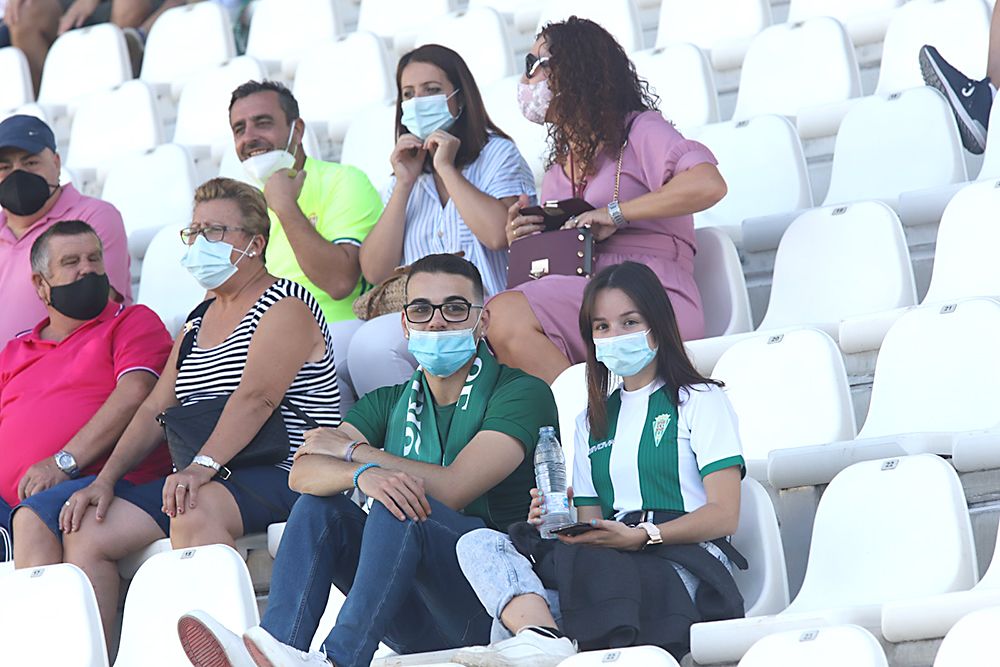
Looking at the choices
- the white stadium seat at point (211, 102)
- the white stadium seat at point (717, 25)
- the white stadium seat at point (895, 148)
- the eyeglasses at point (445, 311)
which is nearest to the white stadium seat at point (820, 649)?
the eyeglasses at point (445, 311)

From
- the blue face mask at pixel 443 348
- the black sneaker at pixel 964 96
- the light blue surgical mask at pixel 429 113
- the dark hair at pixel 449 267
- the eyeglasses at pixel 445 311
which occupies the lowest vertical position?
the blue face mask at pixel 443 348

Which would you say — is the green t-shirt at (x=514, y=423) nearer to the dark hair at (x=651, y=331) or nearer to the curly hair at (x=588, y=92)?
the dark hair at (x=651, y=331)

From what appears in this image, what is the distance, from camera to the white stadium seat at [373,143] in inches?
232

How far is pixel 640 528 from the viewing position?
3.13 metres

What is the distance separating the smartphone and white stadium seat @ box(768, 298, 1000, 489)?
0.50m

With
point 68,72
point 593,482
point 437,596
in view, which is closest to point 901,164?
point 593,482

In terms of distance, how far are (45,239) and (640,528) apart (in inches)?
81.3

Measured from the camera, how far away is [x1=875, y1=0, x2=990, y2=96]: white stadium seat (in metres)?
5.20

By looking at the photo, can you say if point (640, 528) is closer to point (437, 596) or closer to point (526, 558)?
point (526, 558)

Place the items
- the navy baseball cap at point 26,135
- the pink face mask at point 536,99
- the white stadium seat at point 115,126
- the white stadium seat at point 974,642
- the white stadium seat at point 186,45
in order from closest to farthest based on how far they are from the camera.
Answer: the white stadium seat at point 974,642
the pink face mask at point 536,99
the navy baseball cap at point 26,135
the white stadium seat at point 115,126
the white stadium seat at point 186,45

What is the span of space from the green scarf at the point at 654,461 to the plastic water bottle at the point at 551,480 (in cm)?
6

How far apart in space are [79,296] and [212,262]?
0.47 m

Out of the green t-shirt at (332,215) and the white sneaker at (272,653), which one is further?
the green t-shirt at (332,215)

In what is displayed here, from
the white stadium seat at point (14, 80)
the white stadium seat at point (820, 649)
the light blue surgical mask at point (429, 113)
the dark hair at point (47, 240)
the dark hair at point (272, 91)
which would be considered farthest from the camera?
the white stadium seat at point (14, 80)
